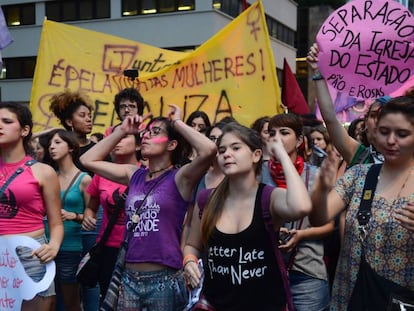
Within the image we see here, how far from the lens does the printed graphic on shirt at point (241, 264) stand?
302cm

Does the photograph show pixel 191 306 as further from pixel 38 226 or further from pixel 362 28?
pixel 362 28

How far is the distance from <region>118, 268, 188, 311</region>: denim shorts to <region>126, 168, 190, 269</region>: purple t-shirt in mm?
79

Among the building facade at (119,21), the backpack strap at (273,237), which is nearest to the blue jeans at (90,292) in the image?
the backpack strap at (273,237)

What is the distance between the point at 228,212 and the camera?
3205 millimetres

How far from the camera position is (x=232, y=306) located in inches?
120

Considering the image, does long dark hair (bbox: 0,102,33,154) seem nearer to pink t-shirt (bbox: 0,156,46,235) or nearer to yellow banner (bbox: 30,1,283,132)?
pink t-shirt (bbox: 0,156,46,235)

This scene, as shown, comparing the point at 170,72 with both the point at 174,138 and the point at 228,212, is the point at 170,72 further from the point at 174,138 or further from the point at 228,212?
the point at 228,212

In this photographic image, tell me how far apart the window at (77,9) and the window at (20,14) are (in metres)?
1.01

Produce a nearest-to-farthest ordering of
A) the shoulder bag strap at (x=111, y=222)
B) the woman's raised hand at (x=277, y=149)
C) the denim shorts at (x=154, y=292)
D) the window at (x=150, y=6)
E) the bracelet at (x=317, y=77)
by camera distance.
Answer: the woman's raised hand at (x=277, y=149)
the denim shorts at (x=154, y=292)
the bracelet at (x=317, y=77)
the shoulder bag strap at (x=111, y=222)
the window at (x=150, y=6)

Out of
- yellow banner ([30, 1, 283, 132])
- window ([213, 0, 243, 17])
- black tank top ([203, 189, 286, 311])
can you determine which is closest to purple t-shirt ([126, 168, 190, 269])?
black tank top ([203, 189, 286, 311])

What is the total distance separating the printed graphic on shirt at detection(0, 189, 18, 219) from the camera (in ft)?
12.2

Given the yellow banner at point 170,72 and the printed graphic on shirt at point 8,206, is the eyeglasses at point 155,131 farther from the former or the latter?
the yellow banner at point 170,72

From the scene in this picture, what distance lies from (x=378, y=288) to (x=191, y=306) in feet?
3.36

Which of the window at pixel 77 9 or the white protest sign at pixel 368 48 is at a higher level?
the window at pixel 77 9
